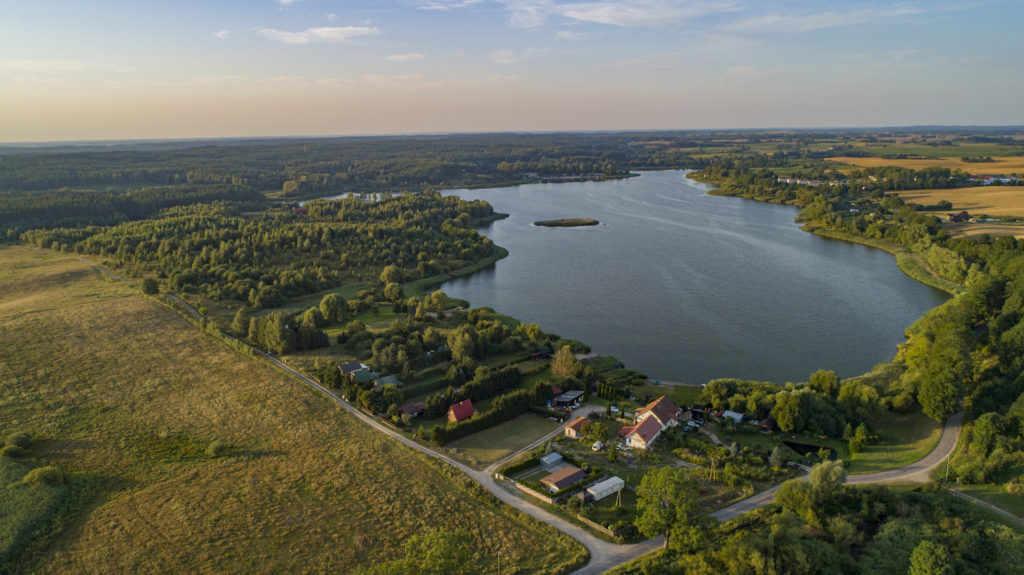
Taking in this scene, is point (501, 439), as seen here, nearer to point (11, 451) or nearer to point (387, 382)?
point (387, 382)

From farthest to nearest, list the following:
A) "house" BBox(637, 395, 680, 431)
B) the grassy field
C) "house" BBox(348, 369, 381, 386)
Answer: "house" BBox(348, 369, 381, 386)
"house" BBox(637, 395, 680, 431)
the grassy field

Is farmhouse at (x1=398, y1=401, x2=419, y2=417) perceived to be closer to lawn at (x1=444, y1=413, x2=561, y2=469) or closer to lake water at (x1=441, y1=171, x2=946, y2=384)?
A: lawn at (x1=444, y1=413, x2=561, y2=469)

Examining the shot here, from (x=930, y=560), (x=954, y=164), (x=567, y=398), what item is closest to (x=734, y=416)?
(x=567, y=398)

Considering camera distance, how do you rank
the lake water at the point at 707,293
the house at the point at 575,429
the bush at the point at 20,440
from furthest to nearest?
the lake water at the point at 707,293
the house at the point at 575,429
the bush at the point at 20,440

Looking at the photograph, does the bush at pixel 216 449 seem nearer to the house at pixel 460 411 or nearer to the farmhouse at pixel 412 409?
the farmhouse at pixel 412 409

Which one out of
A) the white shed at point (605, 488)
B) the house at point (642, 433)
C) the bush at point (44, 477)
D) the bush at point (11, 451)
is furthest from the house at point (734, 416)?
the bush at point (11, 451)

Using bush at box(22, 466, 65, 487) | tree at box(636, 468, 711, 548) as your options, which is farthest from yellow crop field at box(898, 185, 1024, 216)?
bush at box(22, 466, 65, 487)

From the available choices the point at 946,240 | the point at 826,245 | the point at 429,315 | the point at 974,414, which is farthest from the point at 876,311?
the point at 429,315
